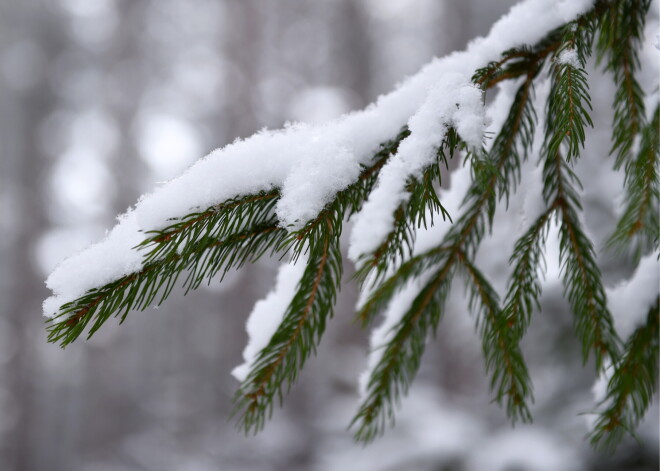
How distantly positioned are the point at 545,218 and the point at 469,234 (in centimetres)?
15

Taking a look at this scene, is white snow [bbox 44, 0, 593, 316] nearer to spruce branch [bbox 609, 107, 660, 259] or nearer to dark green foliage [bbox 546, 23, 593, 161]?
dark green foliage [bbox 546, 23, 593, 161]

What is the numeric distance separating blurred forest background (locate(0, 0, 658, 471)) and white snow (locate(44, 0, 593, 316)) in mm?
6682

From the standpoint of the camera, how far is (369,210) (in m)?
0.71

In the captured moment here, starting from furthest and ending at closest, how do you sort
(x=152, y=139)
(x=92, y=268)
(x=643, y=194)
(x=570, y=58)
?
1. (x=152, y=139)
2. (x=643, y=194)
3. (x=570, y=58)
4. (x=92, y=268)

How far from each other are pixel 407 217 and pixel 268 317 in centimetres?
38

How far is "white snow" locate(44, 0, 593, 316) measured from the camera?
63 cm

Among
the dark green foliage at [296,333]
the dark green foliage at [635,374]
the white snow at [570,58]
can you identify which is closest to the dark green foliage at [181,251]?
the dark green foliage at [296,333]

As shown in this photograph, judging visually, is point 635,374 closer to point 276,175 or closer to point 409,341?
point 409,341

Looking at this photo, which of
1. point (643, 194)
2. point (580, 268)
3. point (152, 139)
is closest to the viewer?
point (580, 268)

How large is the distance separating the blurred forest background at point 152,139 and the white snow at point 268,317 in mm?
6476

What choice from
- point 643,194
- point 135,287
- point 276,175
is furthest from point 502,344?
point 135,287

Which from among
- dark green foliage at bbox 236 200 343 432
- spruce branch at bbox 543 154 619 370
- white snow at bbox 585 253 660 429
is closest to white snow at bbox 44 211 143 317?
dark green foliage at bbox 236 200 343 432

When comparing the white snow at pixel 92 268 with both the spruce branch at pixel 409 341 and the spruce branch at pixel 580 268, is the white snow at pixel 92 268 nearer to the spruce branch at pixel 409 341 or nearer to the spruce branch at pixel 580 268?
the spruce branch at pixel 409 341

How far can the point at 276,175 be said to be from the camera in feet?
2.29
